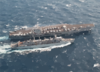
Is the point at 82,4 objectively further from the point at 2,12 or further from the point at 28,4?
the point at 2,12

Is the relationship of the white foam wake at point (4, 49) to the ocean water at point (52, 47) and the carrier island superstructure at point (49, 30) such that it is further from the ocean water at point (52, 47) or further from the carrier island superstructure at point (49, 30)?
the carrier island superstructure at point (49, 30)

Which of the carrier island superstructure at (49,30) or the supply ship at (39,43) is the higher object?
the carrier island superstructure at (49,30)

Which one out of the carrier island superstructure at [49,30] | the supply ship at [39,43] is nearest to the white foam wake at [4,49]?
the supply ship at [39,43]

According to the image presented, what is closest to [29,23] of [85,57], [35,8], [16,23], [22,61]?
[16,23]

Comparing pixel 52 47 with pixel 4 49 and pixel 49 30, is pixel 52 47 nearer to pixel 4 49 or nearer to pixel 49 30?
pixel 49 30

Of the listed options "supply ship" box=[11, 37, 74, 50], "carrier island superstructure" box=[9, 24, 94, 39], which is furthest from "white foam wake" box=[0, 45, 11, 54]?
"carrier island superstructure" box=[9, 24, 94, 39]

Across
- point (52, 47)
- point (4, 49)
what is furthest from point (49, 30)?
point (4, 49)

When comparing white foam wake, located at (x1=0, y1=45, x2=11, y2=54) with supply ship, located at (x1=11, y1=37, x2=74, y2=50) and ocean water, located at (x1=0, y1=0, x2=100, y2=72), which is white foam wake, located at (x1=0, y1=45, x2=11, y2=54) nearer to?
ocean water, located at (x1=0, y1=0, x2=100, y2=72)
